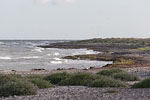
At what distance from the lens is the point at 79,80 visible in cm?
2136

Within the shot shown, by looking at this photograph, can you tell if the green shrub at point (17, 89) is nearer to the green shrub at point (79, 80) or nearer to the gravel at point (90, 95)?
the gravel at point (90, 95)

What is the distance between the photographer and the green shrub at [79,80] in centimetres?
2110

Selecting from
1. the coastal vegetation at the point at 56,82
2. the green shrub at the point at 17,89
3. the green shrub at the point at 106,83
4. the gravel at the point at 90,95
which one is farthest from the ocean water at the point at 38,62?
the green shrub at the point at 17,89

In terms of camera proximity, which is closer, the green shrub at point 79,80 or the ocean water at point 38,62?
the green shrub at point 79,80

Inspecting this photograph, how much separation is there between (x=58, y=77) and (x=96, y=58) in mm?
34750

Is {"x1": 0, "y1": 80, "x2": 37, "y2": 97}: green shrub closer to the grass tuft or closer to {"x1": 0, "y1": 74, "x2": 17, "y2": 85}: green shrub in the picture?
{"x1": 0, "y1": 74, "x2": 17, "y2": 85}: green shrub

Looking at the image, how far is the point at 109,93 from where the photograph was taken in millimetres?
16734

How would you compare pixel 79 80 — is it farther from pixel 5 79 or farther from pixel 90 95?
pixel 90 95

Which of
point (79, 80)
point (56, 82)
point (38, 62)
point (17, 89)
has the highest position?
point (17, 89)

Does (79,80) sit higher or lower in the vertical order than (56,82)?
higher

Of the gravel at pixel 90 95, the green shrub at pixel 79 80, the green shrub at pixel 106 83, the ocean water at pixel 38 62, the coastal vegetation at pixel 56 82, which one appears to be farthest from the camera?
the ocean water at pixel 38 62

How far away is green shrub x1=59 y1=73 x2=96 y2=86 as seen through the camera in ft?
69.2

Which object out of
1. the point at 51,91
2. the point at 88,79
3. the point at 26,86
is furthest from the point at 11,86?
the point at 88,79

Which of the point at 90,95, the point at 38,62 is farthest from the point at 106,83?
the point at 38,62
